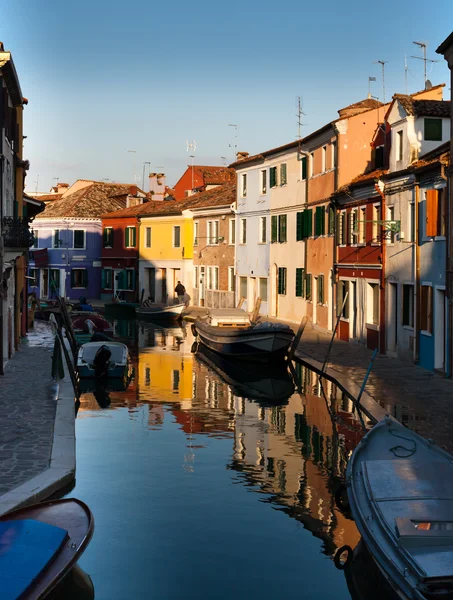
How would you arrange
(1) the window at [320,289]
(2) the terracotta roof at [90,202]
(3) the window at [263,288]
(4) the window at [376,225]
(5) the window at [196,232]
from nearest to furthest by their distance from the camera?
(4) the window at [376,225] → (1) the window at [320,289] → (3) the window at [263,288] → (5) the window at [196,232] → (2) the terracotta roof at [90,202]

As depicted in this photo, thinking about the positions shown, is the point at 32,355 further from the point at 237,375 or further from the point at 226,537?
the point at 226,537

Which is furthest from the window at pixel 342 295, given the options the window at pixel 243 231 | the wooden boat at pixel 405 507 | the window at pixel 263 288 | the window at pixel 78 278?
the window at pixel 78 278

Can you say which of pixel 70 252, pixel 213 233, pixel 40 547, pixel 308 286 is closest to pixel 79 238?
pixel 70 252

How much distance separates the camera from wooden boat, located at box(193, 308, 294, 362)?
28969 mm

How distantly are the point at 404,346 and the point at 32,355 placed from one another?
12.1 m

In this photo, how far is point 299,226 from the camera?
41250mm

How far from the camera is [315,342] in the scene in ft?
109

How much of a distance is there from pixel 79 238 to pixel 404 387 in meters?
48.1

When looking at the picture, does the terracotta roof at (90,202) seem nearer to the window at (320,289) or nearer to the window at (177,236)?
the window at (177,236)

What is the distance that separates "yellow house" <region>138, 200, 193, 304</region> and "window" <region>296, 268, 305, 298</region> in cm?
1597

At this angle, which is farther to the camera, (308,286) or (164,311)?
(164,311)

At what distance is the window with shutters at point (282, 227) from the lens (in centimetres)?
4406

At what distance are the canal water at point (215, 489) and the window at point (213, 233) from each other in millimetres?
28875

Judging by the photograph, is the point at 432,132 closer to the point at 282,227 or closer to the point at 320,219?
the point at 320,219
